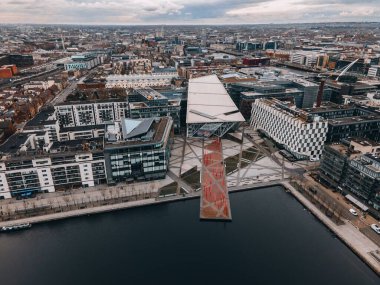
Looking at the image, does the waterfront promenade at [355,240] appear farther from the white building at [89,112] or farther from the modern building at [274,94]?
the white building at [89,112]

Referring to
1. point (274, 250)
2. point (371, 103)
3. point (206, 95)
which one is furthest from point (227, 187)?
point (371, 103)

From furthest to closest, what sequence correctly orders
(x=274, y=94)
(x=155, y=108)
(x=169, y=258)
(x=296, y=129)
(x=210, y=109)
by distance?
(x=274, y=94) → (x=210, y=109) → (x=155, y=108) → (x=296, y=129) → (x=169, y=258)

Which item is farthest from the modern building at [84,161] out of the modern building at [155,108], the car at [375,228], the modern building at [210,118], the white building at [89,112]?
the car at [375,228]

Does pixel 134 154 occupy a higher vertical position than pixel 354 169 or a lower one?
lower

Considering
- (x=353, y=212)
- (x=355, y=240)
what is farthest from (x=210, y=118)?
(x=355, y=240)

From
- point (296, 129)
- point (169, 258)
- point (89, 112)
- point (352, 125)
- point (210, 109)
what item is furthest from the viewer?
point (89, 112)

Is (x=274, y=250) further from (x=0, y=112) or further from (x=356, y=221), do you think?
(x=0, y=112)

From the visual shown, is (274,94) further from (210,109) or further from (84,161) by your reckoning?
(84,161)
